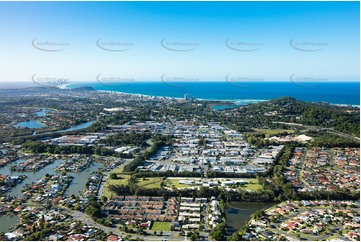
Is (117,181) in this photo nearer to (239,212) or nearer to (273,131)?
(239,212)

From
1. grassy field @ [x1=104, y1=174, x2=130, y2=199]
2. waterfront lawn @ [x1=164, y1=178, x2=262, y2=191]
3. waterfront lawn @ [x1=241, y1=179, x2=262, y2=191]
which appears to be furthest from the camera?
waterfront lawn @ [x1=164, y1=178, x2=262, y2=191]

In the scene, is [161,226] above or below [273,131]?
below

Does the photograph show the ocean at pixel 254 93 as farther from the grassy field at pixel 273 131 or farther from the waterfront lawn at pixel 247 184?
the waterfront lawn at pixel 247 184

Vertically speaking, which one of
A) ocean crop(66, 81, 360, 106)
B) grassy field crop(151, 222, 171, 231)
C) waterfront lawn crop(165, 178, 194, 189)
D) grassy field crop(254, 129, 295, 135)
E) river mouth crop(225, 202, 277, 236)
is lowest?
grassy field crop(151, 222, 171, 231)

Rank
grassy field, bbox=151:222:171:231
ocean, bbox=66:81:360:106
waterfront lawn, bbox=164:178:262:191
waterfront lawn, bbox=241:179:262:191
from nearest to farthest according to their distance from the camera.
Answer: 1. grassy field, bbox=151:222:171:231
2. waterfront lawn, bbox=241:179:262:191
3. waterfront lawn, bbox=164:178:262:191
4. ocean, bbox=66:81:360:106

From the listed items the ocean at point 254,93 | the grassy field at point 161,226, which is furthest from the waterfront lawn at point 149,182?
the ocean at point 254,93

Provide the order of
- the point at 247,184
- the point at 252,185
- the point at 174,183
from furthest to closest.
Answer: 1. the point at 174,183
2. the point at 247,184
3. the point at 252,185

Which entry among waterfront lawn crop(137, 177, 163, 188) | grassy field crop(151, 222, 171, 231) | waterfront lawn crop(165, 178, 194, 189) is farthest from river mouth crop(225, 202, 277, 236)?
waterfront lawn crop(137, 177, 163, 188)

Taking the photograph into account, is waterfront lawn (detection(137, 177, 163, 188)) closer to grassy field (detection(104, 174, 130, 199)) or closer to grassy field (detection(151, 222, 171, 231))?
grassy field (detection(104, 174, 130, 199))

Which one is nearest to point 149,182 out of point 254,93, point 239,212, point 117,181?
point 117,181
